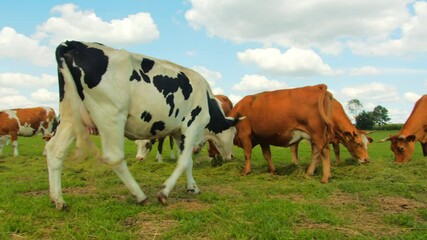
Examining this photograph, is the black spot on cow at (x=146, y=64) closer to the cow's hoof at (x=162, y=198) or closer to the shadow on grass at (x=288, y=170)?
the cow's hoof at (x=162, y=198)

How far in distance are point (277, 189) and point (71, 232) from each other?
401 cm

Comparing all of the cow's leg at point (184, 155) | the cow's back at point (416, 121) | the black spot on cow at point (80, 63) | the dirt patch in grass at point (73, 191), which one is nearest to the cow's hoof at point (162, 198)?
the cow's leg at point (184, 155)

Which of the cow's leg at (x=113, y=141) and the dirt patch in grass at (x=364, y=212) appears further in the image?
the cow's leg at (x=113, y=141)

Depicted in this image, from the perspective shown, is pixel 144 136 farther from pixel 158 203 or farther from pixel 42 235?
pixel 42 235

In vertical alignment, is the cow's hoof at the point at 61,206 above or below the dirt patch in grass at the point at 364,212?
above

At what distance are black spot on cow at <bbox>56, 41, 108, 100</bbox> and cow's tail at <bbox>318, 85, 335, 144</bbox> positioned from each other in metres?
5.17

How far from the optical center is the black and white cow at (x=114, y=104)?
18.1 feet

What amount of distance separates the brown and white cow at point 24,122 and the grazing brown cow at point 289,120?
455 inches

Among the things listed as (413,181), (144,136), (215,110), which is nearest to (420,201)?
(413,181)

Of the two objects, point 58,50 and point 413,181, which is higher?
point 58,50

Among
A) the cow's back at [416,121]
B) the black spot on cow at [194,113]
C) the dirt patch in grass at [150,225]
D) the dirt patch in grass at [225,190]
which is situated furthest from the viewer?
the cow's back at [416,121]

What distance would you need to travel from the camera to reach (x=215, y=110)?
8.14 metres

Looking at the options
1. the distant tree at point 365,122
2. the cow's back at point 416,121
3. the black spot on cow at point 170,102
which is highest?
the black spot on cow at point 170,102

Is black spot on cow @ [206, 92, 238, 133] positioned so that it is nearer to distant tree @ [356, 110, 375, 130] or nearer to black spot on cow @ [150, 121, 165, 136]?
black spot on cow @ [150, 121, 165, 136]
